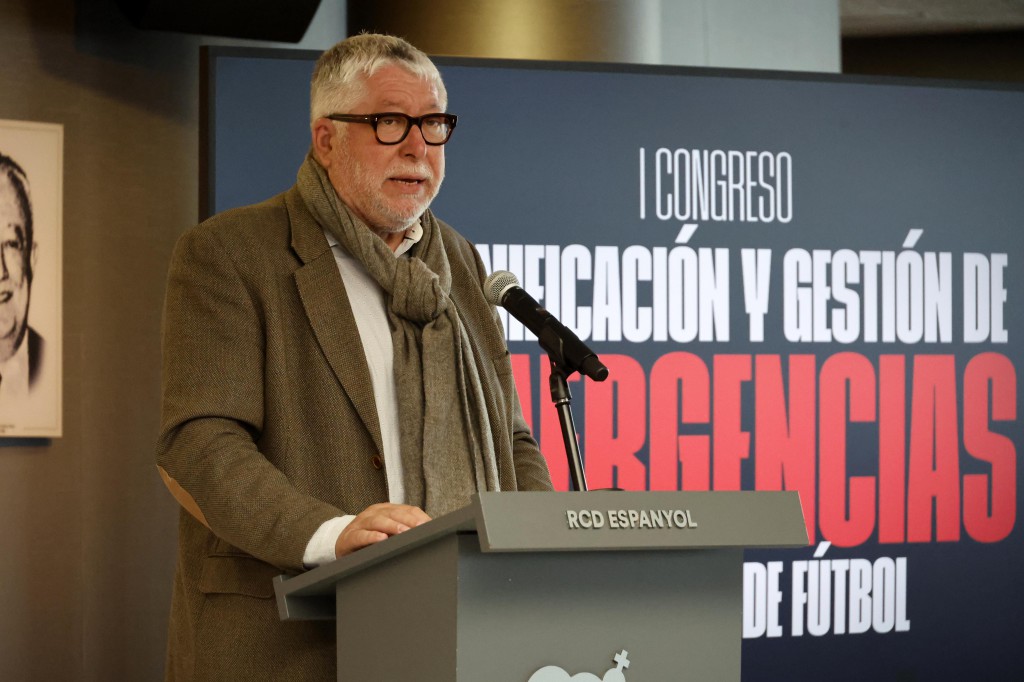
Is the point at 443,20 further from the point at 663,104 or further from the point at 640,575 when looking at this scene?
the point at 640,575

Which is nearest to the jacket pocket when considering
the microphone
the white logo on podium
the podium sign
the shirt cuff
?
the shirt cuff

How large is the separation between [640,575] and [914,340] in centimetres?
286

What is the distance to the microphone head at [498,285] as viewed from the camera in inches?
73.8

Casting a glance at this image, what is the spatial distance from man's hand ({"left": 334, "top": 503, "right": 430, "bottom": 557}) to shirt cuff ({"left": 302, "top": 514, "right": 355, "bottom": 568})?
38 millimetres

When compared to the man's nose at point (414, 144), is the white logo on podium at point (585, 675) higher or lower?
lower

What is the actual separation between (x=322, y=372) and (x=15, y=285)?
8.00 feet


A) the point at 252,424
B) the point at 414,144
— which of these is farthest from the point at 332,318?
the point at 414,144

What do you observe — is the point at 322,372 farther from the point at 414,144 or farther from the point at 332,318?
the point at 414,144

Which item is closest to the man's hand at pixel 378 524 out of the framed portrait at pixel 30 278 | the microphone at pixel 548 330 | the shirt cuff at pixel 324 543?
the shirt cuff at pixel 324 543

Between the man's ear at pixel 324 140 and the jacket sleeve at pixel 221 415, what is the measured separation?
0.24 metres

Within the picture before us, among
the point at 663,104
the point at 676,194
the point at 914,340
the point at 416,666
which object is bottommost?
the point at 416,666

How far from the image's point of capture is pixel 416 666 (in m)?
1.31

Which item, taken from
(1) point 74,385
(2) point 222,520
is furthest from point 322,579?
(1) point 74,385

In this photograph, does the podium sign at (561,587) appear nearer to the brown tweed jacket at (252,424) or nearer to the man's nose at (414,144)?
the brown tweed jacket at (252,424)
